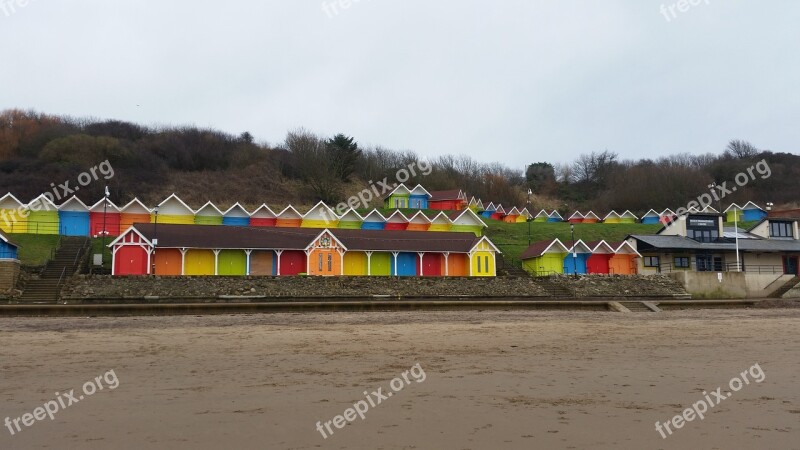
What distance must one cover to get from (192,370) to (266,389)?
244 centimetres

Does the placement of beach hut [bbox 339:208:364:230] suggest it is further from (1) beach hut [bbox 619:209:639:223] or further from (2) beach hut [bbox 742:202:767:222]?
(2) beach hut [bbox 742:202:767:222]

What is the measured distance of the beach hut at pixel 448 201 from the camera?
80750 mm

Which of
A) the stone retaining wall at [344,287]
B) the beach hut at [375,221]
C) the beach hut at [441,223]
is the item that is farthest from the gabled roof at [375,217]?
the stone retaining wall at [344,287]

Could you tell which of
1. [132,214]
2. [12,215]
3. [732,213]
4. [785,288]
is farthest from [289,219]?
[732,213]

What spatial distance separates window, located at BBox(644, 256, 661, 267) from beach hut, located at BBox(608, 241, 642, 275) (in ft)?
2.82

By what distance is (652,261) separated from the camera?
1922 inches

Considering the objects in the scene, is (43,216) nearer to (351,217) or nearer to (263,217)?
(263,217)

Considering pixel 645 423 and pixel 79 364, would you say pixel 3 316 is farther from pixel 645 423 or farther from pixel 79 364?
pixel 645 423

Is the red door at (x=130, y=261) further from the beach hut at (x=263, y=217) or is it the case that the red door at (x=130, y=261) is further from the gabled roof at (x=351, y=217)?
the gabled roof at (x=351, y=217)

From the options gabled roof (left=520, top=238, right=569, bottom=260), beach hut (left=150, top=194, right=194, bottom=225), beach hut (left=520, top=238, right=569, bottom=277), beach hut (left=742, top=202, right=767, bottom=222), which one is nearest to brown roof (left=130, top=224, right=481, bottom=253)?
gabled roof (left=520, top=238, right=569, bottom=260)

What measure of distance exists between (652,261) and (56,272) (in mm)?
44506

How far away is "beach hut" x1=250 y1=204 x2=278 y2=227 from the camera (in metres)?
59.2
